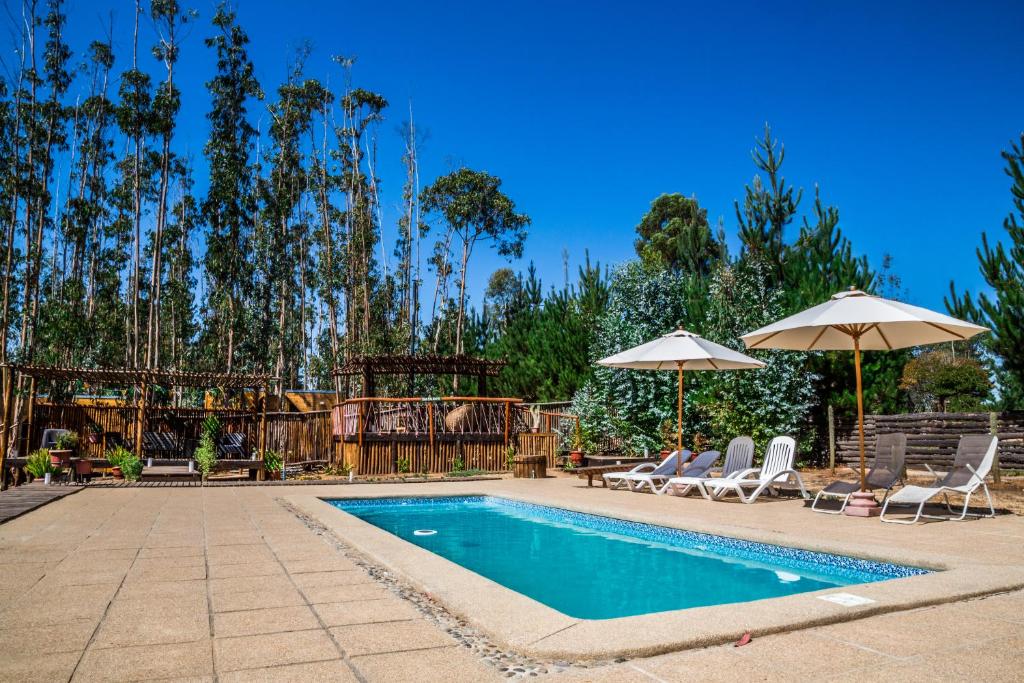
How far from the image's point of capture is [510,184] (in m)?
31.5

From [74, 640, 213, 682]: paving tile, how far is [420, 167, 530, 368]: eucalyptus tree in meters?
28.0

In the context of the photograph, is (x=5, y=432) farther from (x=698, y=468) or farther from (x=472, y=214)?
(x=472, y=214)

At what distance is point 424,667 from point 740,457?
7905 mm

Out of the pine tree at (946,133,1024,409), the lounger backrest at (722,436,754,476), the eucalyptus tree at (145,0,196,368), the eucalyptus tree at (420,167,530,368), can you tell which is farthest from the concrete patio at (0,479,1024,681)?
the eucalyptus tree at (420,167,530,368)

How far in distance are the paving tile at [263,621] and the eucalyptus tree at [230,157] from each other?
27.5m

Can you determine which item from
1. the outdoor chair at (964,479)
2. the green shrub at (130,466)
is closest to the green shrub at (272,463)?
the green shrub at (130,466)

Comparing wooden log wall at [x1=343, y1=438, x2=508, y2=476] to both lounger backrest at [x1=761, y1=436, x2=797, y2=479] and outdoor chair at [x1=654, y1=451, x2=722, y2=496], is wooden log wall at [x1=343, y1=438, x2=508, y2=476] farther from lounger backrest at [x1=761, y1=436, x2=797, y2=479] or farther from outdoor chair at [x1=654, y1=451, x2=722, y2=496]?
lounger backrest at [x1=761, y1=436, x2=797, y2=479]

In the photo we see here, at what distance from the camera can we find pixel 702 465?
406 inches

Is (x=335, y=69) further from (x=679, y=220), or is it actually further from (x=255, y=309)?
(x=679, y=220)

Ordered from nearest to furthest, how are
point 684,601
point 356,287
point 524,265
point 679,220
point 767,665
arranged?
point 767,665, point 684,601, point 524,265, point 356,287, point 679,220

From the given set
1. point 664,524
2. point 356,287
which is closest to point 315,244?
point 356,287

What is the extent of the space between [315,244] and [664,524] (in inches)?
1196

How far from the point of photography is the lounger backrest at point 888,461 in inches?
308

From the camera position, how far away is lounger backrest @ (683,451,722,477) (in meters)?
10.2
